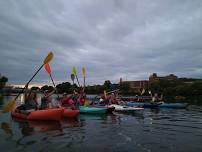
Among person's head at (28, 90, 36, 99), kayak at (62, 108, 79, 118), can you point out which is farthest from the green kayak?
person's head at (28, 90, 36, 99)

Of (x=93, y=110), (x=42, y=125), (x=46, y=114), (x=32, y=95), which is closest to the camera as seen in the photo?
(x=42, y=125)

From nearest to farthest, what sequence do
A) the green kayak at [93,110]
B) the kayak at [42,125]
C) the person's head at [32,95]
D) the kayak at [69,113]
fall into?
the kayak at [42,125] < the person's head at [32,95] < the kayak at [69,113] < the green kayak at [93,110]

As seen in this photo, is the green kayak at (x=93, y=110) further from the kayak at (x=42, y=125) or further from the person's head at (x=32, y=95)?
the kayak at (x=42, y=125)

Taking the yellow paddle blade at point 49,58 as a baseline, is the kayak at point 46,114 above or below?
below

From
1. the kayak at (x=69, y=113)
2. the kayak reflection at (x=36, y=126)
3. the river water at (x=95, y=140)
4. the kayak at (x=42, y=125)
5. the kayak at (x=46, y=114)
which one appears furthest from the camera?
the kayak at (x=69, y=113)

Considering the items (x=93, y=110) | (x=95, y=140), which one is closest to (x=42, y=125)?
(x=95, y=140)

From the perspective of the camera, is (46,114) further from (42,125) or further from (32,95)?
(32,95)

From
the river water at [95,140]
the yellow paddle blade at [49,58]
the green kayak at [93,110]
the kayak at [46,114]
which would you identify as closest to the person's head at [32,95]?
the kayak at [46,114]

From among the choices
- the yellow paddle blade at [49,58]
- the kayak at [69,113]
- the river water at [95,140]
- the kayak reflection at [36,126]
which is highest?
the yellow paddle blade at [49,58]

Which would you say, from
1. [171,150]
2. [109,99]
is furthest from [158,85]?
[171,150]

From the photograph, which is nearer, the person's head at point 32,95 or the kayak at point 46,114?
the kayak at point 46,114

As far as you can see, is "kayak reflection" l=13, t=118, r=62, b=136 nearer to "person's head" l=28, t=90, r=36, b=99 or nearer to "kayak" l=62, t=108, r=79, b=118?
"person's head" l=28, t=90, r=36, b=99

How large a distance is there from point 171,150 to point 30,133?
6.62m

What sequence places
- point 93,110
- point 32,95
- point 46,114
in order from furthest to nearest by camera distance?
point 93,110
point 32,95
point 46,114
